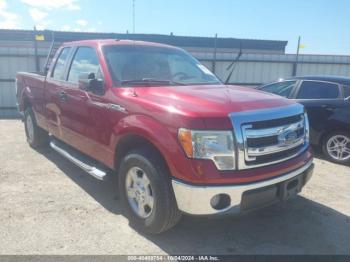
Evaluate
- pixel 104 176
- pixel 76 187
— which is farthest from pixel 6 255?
pixel 76 187

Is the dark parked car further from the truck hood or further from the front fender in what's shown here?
the front fender

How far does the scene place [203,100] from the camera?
318 cm

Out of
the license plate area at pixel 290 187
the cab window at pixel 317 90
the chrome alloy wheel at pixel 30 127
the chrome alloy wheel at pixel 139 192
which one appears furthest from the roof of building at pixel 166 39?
the license plate area at pixel 290 187

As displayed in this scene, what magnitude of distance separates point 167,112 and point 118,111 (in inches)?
30.4

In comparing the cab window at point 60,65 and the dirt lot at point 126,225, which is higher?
the cab window at point 60,65

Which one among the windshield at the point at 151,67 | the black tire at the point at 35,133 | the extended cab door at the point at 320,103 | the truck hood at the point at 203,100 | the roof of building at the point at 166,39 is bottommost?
the black tire at the point at 35,133

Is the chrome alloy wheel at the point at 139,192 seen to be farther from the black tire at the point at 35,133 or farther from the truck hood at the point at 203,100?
the black tire at the point at 35,133

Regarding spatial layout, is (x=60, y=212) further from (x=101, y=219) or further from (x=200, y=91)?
(x=200, y=91)

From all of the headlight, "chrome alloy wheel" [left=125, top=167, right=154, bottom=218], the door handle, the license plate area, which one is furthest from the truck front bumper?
the door handle

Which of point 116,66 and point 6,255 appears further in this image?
point 116,66

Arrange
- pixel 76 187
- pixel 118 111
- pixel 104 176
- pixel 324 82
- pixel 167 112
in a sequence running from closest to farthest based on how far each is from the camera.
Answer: pixel 167 112
pixel 118 111
pixel 104 176
pixel 76 187
pixel 324 82

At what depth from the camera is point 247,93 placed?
371 cm

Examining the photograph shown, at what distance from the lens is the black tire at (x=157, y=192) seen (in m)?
3.04

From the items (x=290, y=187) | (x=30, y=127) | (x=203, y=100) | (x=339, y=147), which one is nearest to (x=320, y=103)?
(x=339, y=147)
